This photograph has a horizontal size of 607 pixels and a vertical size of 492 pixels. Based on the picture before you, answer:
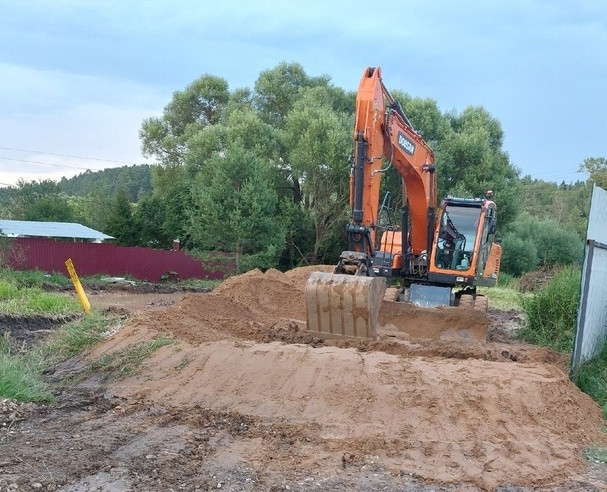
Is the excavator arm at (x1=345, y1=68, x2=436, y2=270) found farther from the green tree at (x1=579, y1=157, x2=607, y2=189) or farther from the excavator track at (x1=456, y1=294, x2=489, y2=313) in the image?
the green tree at (x1=579, y1=157, x2=607, y2=189)

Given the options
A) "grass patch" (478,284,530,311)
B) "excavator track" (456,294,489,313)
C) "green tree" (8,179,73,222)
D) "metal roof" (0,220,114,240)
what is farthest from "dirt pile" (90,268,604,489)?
"green tree" (8,179,73,222)

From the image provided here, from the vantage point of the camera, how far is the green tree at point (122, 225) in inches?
1516

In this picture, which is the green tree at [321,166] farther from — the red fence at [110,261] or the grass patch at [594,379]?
the grass patch at [594,379]

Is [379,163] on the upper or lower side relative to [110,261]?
upper

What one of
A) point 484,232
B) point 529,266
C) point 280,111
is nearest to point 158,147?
point 280,111

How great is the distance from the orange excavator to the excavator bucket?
14 millimetres

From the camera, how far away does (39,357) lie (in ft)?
32.1

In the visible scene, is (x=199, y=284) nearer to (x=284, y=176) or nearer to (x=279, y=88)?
(x=284, y=176)

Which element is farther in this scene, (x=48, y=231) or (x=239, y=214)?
(x=48, y=231)

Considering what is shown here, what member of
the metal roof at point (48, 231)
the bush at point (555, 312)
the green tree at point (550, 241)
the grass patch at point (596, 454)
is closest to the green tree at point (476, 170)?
the green tree at point (550, 241)

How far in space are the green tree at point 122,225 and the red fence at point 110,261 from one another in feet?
21.1

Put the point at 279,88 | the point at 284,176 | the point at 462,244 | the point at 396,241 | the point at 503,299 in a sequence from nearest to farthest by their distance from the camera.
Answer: the point at 462,244, the point at 396,241, the point at 503,299, the point at 284,176, the point at 279,88

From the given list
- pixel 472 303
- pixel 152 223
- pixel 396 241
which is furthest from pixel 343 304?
pixel 152 223

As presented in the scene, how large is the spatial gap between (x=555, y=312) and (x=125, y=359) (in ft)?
24.5
